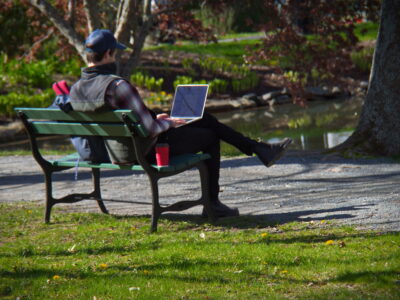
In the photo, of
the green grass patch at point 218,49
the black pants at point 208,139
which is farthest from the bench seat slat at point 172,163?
the green grass patch at point 218,49

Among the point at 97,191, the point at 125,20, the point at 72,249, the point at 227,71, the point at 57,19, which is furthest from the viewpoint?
the point at 227,71

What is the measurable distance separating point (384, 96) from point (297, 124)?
27.8ft

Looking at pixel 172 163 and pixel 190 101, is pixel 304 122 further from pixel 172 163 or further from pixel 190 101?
pixel 172 163

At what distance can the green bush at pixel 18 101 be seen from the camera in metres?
18.5

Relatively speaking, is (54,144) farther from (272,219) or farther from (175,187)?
(272,219)

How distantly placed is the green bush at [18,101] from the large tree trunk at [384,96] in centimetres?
1129

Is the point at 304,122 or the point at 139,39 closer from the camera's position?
the point at 139,39

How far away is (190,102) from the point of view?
20.3 feet

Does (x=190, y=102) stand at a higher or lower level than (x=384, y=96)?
higher

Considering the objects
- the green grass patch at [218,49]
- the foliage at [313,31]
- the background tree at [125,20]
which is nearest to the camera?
the foliage at [313,31]

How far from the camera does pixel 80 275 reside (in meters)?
4.62

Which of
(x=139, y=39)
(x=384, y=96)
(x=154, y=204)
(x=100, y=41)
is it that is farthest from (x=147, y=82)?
(x=154, y=204)

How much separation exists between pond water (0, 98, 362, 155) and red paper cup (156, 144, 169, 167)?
216 inches

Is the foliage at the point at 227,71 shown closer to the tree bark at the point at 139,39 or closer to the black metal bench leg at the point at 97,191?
the tree bark at the point at 139,39
